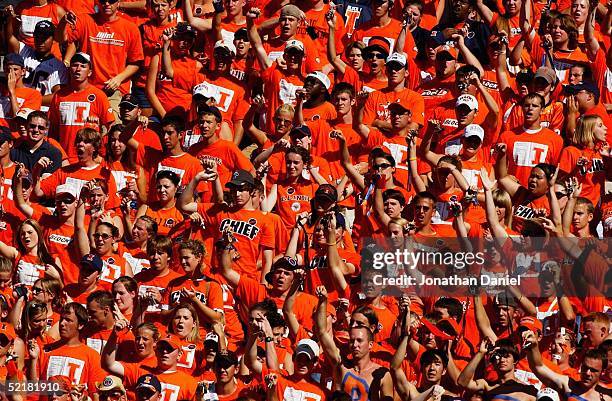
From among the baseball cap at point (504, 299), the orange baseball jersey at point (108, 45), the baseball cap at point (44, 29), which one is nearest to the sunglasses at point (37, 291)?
the orange baseball jersey at point (108, 45)

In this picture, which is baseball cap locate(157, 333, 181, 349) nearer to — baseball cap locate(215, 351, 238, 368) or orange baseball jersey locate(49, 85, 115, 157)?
baseball cap locate(215, 351, 238, 368)

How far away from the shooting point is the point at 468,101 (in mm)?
19859

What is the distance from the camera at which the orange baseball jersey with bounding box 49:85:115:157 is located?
791 inches

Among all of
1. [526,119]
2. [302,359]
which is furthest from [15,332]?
[526,119]

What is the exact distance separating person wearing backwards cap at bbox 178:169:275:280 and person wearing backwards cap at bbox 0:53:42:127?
229 cm

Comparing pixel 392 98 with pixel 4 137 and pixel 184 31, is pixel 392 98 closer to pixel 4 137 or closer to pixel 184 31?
pixel 184 31

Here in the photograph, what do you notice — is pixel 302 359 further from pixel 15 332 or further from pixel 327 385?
pixel 15 332

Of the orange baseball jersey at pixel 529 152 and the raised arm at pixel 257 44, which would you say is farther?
the raised arm at pixel 257 44

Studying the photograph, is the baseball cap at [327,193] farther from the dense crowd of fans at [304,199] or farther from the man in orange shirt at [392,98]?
the man in orange shirt at [392,98]

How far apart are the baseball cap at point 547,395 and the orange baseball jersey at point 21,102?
20.6 feet

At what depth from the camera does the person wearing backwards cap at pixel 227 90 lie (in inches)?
799

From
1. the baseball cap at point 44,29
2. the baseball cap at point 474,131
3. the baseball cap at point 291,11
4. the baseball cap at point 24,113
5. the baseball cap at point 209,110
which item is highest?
the baseball cap at point 291,11

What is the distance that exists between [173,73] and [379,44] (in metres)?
2.07

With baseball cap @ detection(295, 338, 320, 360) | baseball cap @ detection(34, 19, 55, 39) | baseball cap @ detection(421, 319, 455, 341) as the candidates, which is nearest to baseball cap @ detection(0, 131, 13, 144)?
baseball cap @ detection(34, 19, 55, 39)
